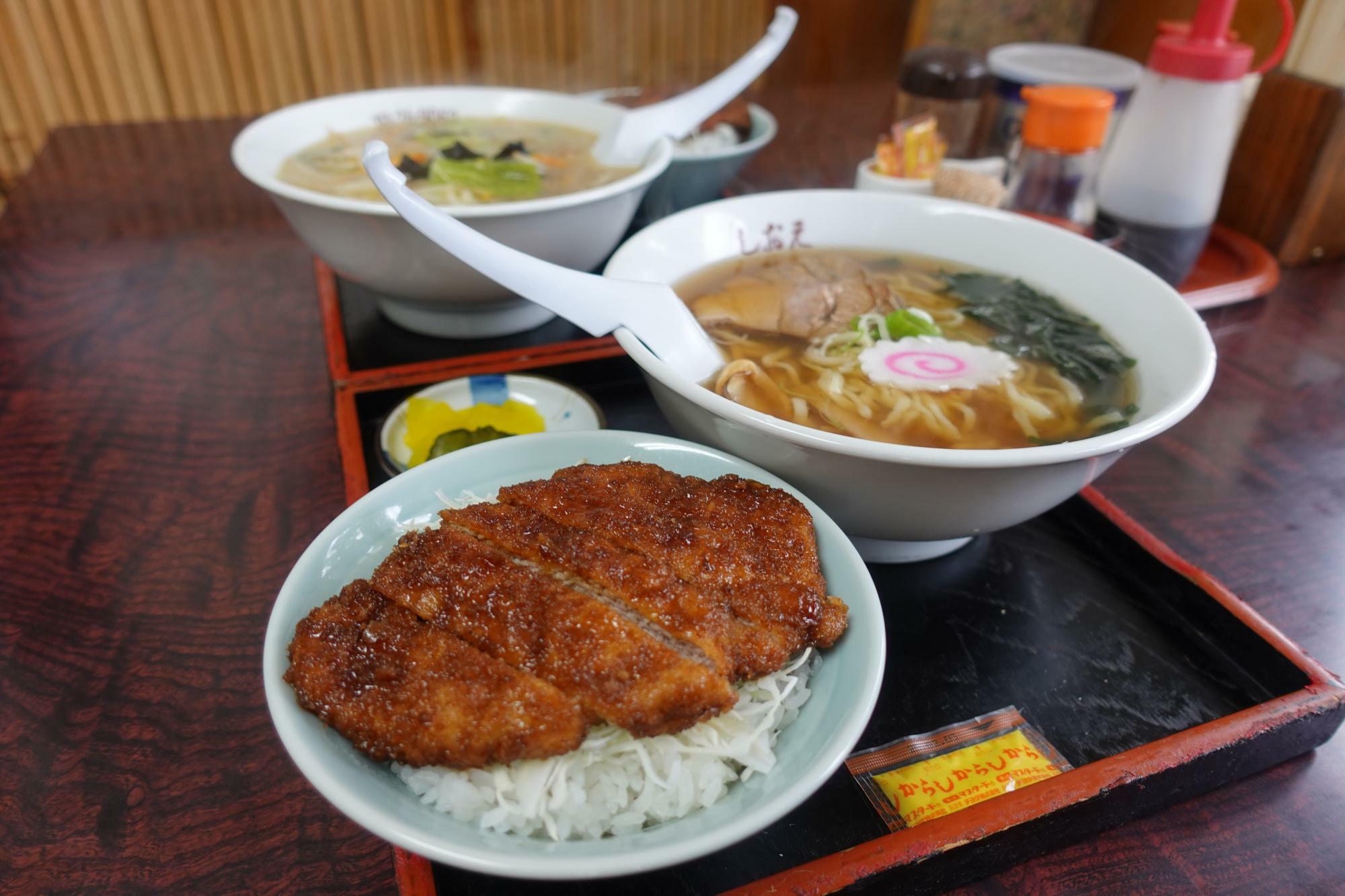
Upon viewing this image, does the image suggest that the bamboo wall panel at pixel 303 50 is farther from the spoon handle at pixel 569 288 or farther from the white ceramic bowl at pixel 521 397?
the spoon handle at pixel 569 288

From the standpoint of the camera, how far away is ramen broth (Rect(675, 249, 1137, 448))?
1.33m

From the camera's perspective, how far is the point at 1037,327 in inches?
60.4

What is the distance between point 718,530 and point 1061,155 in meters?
1.66

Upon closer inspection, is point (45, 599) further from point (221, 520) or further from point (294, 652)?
point (294, 652)

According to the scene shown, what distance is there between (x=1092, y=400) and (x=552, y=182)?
124 centimetres

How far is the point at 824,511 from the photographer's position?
112cm

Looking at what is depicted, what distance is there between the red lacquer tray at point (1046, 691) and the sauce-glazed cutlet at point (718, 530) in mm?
231

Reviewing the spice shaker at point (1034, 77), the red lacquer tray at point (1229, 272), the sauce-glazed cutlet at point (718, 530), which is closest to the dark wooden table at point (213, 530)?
the red lacquer tray at point (1229, 272)

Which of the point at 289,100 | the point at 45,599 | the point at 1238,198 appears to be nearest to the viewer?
the point at 45,599

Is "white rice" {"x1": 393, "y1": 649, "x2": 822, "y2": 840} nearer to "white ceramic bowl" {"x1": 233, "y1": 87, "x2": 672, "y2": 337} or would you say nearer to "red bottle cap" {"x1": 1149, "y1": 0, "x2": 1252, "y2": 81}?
"white ceramic bowl" {"x1": 233, "y1": 87, "x2": 672, "y2": 337}

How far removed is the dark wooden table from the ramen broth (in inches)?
10.8

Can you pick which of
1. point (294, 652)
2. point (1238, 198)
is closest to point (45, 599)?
point (294, 652)

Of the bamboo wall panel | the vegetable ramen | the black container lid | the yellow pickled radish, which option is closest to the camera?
the yellow pickled radish

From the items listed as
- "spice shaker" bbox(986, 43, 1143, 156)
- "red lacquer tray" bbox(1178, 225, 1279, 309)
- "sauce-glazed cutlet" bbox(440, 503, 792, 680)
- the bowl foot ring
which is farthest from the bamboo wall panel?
"sauce-glazed cutlet" bbox(440, 503, 792, 680)
